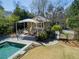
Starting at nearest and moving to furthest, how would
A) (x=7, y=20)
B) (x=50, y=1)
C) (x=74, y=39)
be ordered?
(x=74, y=39) < (x=7, y=20) < (x=50, y=1)

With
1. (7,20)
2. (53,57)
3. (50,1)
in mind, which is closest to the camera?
(53,57)

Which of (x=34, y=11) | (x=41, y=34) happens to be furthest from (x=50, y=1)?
(x=41, y=34)

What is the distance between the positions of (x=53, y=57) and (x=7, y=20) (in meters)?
14.7

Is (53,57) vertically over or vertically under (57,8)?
under

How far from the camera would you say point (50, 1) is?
30781 mm

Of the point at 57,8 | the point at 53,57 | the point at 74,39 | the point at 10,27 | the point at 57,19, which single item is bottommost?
the point at 53,57

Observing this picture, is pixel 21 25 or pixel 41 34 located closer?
pixel 41 34

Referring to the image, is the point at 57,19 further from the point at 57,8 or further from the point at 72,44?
the point at 72,44

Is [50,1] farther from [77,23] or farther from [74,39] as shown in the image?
[74,39]

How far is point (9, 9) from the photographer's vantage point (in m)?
36.5

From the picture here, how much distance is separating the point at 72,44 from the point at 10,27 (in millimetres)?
13722

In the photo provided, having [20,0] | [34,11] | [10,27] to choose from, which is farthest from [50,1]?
[10,27]

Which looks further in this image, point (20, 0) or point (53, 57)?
point (20, 0)

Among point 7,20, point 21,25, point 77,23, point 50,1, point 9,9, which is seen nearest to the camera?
point 77,23
